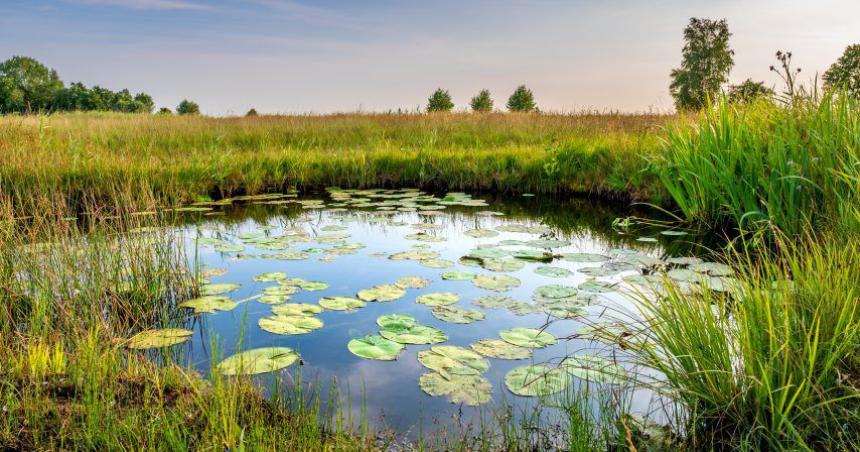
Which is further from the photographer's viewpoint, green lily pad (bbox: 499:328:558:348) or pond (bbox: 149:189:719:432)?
green lily pad (bbox: 499:328:558:348)

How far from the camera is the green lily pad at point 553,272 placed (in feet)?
13.7

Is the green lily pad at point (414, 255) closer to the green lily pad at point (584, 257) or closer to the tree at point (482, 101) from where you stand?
the green lily pad at point (584, 257)

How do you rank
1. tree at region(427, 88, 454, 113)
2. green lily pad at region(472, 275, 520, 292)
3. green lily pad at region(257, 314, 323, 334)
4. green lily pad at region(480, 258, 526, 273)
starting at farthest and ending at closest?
tree at region(427, 88, 454, 113), green lily pad at region(480, 258, 526, 273), green lily pad at region(472, 275, 520, 292), green lily pad at region(257, 314, 323, 334)

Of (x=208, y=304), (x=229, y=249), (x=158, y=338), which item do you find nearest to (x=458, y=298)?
(x=208, y=304)

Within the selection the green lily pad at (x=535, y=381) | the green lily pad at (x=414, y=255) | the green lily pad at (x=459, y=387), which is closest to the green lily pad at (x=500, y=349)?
the green lily pad at (x=535, y=381)

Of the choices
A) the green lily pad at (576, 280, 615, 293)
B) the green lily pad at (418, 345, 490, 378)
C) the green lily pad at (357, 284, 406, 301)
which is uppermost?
the green lily pad at (576, 280, 615, 293)

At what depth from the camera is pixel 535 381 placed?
2479mm

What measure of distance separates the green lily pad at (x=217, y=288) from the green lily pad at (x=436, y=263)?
60.3 inches

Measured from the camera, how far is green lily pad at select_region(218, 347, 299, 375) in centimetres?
257

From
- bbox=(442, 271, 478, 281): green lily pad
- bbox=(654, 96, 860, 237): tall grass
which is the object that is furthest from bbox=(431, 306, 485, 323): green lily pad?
bbox=(654, 96, 860, 237): tall grass

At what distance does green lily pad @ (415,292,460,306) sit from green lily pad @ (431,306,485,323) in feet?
0.36

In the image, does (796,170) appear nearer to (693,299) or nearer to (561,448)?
(693,299)

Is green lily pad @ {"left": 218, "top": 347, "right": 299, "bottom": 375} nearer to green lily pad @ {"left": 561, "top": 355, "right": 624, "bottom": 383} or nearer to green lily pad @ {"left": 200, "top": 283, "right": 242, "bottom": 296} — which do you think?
green lily pad @ {"left": 200, "top": 283, "right": 242, "bottom": 296}

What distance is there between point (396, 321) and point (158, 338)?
4.49 ft
